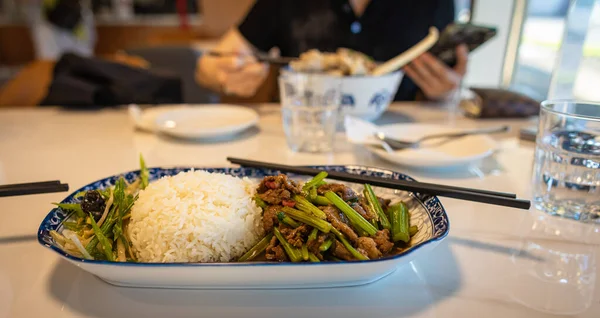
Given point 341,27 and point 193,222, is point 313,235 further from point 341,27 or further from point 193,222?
point 341,27

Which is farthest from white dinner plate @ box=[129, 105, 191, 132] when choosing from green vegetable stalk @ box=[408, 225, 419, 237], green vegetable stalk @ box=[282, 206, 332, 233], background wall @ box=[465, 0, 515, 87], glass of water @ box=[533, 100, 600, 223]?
background wall @ box=[465, 0, 515, 87]

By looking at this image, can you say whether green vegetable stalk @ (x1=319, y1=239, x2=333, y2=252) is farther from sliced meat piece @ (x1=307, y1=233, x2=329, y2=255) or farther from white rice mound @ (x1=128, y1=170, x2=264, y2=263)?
white rice mound @ (x1=128, y1=170, x2=264, y2=263)

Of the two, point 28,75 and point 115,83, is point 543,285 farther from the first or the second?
point 28,75

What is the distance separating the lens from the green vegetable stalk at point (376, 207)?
25.0 inches

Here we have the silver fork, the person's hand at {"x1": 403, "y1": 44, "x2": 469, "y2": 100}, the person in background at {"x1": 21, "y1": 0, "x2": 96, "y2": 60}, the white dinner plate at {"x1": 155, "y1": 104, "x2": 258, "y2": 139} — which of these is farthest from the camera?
the person in background at {"x1": 21, "y1": 0, "x2": 96, "y2": 60}

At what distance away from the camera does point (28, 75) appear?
2.18m

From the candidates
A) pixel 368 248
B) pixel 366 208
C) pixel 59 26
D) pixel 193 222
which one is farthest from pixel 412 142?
pixel 59 26

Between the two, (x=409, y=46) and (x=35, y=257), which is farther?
(x=409, y=46)

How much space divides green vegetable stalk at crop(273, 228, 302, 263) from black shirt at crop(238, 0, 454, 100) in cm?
147

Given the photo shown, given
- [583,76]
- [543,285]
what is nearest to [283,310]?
[543,285]

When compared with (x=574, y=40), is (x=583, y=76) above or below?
below

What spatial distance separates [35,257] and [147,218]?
21 cm

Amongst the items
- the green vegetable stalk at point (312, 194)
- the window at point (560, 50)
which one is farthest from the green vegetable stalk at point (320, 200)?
the window at point (560, 50)

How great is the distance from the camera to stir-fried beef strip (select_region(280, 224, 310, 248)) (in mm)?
559
